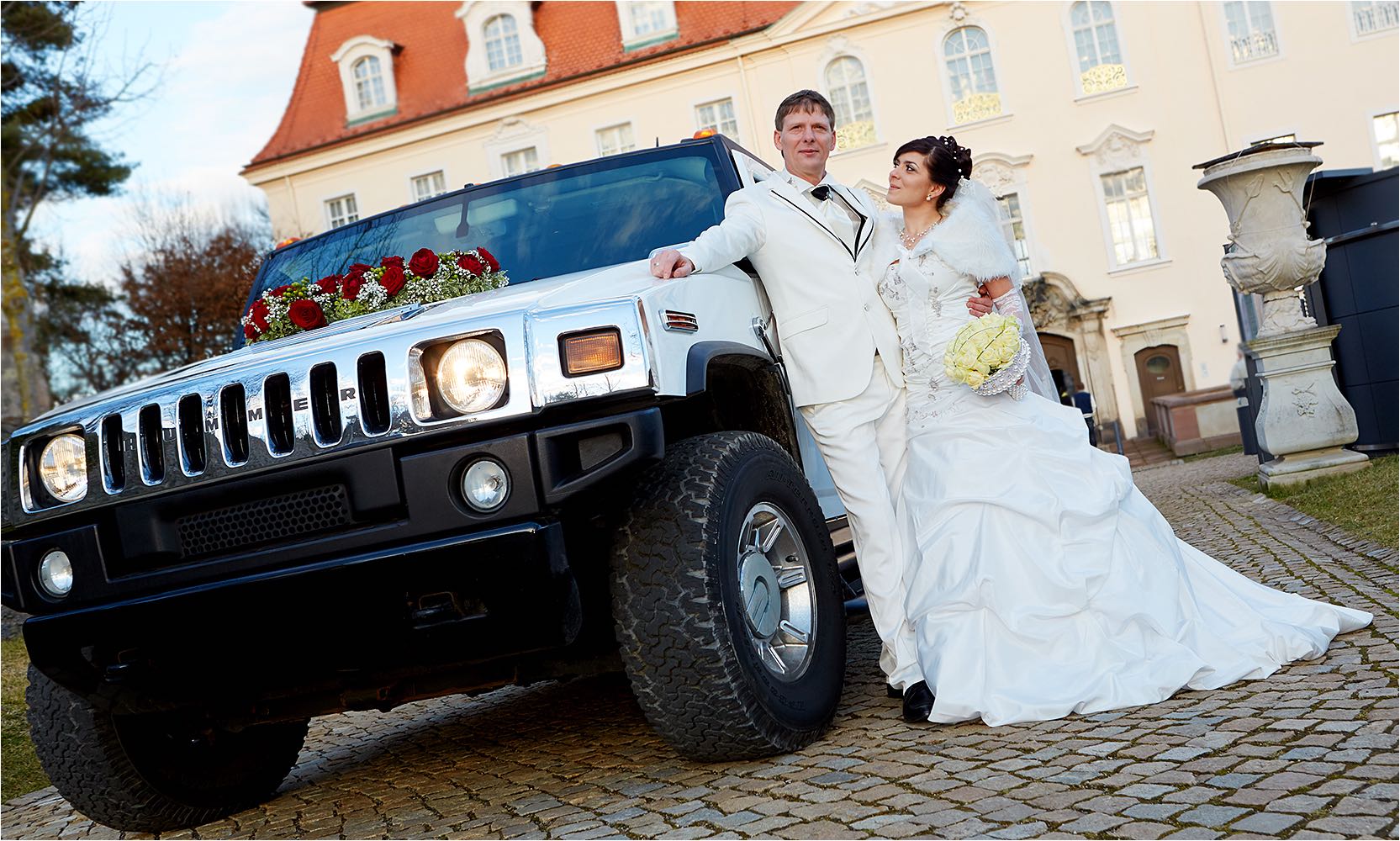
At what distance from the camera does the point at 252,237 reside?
37906 mm

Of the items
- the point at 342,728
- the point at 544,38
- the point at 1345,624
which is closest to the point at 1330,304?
the point at 1345,624

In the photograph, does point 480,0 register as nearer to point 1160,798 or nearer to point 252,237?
point 252,237

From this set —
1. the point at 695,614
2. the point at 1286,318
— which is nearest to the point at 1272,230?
the point at 1286,318

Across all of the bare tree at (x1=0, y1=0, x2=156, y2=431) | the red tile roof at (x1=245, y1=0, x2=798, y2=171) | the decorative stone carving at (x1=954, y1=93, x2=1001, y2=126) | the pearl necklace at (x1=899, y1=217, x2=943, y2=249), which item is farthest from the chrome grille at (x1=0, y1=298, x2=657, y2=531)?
the red tile roof at (x1=245, y1=0, x2=798, y2=171)

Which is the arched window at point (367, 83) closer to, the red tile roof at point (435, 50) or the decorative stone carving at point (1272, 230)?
the red tile roof at point (435, 50)

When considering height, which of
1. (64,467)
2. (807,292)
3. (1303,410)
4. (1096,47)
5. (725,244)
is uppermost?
(1096,47)

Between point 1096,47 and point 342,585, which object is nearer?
point 342,585

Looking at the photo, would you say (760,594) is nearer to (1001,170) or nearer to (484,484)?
(484,484)

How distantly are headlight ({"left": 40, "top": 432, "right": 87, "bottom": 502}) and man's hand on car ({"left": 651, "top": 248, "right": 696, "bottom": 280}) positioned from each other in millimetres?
1673

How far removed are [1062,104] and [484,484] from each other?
92.1 ft

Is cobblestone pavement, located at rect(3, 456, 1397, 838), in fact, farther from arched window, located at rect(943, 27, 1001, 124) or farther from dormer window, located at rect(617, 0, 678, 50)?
dormer window, located at rect(617, 0, 678, 50)

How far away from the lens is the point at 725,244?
3.85 metres

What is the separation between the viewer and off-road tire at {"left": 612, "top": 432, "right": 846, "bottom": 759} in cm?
308

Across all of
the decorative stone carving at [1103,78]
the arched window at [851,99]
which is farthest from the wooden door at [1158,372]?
the arched window at [851,99]
